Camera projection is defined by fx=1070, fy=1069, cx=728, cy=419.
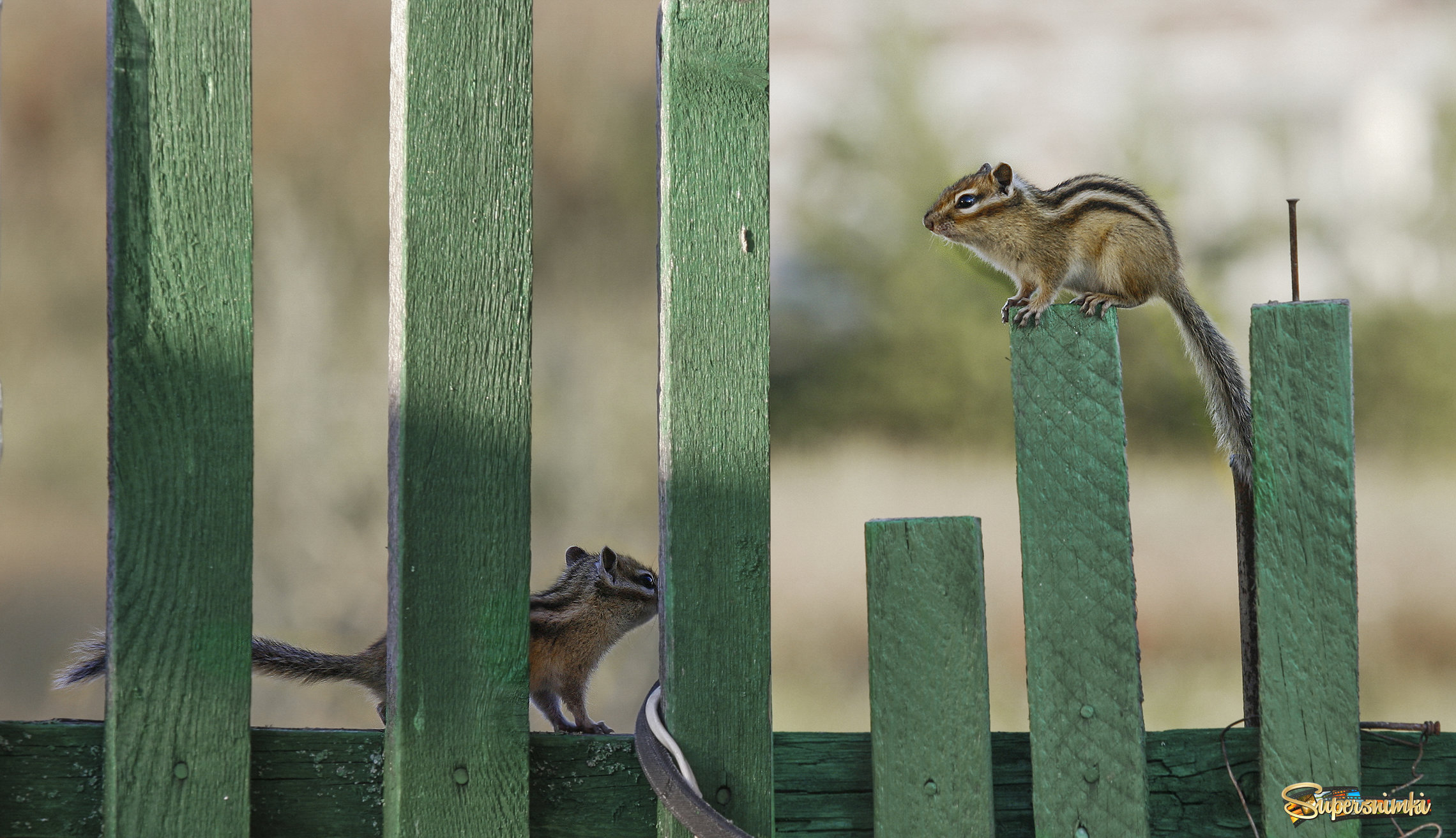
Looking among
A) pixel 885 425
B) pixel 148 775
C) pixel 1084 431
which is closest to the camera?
pixel 148 775

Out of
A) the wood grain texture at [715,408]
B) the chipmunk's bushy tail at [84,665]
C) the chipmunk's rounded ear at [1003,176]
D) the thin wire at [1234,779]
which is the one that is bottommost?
the thin wire at [1234,779]

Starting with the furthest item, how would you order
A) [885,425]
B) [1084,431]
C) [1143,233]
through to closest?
1. [885,425]
2. [1143,233]
3. [1084,431]

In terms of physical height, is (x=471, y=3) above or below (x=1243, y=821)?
above

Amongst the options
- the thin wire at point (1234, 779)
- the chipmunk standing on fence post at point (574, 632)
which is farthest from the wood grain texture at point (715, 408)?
the chipmunk standing on fence post at point (574, 632)

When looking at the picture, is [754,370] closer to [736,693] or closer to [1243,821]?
[736,693]

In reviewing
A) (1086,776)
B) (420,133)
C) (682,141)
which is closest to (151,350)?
(420,133)

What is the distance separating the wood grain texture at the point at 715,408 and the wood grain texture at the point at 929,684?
0.53ft

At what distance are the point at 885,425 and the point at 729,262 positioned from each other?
4.66ft

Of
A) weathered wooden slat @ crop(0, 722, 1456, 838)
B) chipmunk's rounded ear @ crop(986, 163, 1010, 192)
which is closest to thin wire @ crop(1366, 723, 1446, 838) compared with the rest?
weathered wooden slat @ crop(0, 722, 1456, 838)

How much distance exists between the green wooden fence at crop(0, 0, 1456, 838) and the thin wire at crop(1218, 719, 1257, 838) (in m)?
0.02

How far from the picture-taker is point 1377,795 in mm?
1567

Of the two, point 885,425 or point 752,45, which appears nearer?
point 752,45

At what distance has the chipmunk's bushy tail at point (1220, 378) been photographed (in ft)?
5.74

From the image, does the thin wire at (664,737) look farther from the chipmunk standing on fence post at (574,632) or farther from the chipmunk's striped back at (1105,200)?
the chipmunk's striped back at (1105,200)
